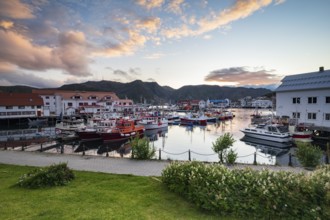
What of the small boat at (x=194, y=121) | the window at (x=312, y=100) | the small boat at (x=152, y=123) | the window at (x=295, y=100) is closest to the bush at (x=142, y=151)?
the window at (x=312, y=100)

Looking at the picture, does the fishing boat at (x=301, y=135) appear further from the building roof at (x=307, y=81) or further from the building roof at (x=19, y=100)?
the building roof at (x=19, y=100)

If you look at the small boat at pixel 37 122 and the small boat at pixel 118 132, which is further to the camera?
the small boat at pixel 37 122

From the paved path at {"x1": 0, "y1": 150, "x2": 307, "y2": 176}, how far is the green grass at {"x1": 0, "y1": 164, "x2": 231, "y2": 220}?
2905mm

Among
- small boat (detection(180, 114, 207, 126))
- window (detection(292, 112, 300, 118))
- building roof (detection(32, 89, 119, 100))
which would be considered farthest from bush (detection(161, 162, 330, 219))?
building roof (detection(32, 89, 119, 100))

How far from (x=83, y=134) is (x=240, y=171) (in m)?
37.7

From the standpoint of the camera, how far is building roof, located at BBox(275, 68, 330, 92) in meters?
40.2

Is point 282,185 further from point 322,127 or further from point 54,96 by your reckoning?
point 54,96

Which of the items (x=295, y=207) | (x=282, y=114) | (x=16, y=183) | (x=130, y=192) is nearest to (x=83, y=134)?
(x=16, y=183)

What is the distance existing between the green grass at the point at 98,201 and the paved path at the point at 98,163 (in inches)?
114

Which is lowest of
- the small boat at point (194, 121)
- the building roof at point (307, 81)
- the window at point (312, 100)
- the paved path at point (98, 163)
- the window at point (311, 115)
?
the small boat at point (194, 121)

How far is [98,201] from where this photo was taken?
28.3ft

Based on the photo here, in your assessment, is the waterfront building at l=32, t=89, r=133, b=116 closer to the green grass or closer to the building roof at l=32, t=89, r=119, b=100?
the building roof at l=32, t=89, r=119, b=100

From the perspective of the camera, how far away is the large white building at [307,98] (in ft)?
129

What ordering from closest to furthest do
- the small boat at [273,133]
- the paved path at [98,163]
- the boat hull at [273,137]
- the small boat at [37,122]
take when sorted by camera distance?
the paved path at [98,163] < the boat hull at [273,137] < the small boat at [273,133] < the small boat at [37,122]
